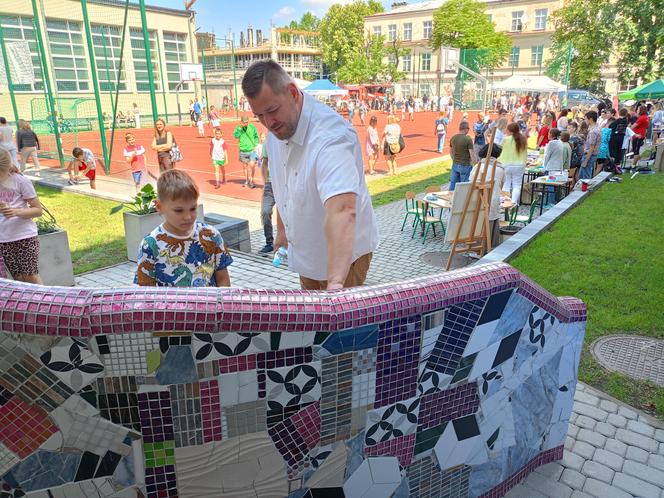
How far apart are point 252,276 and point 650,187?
10.9 metres

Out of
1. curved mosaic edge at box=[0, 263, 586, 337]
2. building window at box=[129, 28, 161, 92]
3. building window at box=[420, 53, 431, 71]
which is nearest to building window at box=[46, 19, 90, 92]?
building window at box=[129, 28, 161, 92]

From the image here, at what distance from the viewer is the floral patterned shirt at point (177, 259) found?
293 cm

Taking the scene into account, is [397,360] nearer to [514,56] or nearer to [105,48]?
[105,48]

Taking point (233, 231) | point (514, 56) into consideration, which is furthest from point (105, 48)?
point (514, 56)

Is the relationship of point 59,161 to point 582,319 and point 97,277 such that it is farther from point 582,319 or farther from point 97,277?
point 582,319

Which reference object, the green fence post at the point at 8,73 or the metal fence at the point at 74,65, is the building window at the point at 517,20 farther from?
the green fence post at the point at 8,73

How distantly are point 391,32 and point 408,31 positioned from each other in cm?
310

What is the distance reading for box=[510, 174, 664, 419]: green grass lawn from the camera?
4.25 m

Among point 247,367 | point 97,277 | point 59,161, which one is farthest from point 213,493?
point 59,161

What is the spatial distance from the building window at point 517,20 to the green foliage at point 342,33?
23063 mm

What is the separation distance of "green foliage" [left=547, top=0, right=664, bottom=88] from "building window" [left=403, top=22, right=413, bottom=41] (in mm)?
46287

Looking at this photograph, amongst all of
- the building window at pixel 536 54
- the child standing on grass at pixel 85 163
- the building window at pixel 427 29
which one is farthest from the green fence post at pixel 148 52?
the building window at pixel 427 29

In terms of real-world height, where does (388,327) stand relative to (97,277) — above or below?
above

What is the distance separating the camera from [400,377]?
201cm
